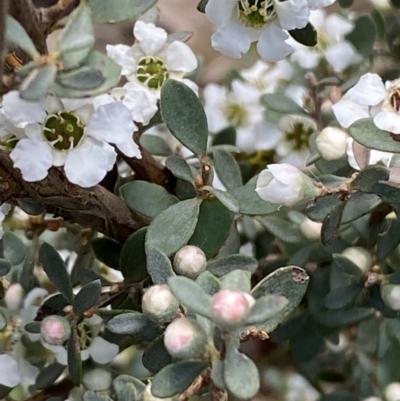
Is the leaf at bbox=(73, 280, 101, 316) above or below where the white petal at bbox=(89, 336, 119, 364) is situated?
above

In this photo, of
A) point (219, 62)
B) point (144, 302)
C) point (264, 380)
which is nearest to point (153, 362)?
point (144, 302)

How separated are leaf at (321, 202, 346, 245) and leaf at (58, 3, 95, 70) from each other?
1.03 feet

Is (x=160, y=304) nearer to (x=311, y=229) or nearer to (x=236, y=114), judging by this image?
(x=311, y=229)

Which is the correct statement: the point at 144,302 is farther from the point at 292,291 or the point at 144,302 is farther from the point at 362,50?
the point at 362,50

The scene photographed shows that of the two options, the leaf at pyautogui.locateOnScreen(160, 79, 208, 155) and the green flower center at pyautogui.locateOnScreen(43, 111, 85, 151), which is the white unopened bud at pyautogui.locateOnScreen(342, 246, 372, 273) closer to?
the leaf at pyautogui.locateOnScreen(160, 79, 208, 155)

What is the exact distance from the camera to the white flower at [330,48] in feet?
3.75

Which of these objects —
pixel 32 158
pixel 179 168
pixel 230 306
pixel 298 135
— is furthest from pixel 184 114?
pixel 298 135

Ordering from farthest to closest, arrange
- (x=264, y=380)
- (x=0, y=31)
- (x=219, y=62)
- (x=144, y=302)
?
(x=219, y=62), (x=264, y=380), (x=144, y=302), (x=0, y=31)

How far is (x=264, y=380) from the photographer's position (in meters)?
1.38

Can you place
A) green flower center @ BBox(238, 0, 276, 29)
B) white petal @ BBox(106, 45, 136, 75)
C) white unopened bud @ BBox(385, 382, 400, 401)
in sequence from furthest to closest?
1. white unopened bud @ BBox(385, 382, 400, 401)
2. white petal @ BBox(106, 45, 136, 75)
3. green flower center @ BBox(238, 0, 276, 29)

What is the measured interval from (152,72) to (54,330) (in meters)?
0.33

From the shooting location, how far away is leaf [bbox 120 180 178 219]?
764 mm

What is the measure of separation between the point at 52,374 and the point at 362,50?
69 cm

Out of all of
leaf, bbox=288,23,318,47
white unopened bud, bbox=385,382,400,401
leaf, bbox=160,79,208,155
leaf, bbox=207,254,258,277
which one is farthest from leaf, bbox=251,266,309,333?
white unopened bud, bbox=385,382,400,401
